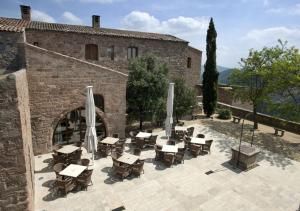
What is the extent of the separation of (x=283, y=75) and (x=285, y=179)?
7867 millimetres

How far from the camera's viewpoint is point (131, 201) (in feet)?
30.5

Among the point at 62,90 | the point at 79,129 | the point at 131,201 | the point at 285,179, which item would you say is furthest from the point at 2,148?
the point at 285,179

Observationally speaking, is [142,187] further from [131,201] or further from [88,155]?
[88,155]

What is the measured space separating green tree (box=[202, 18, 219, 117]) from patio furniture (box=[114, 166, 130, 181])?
14427 millimetres

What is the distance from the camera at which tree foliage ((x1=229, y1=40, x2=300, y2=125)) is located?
15.7m

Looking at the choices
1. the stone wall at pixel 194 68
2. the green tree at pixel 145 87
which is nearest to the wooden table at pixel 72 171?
the green tree at pixel 145 87

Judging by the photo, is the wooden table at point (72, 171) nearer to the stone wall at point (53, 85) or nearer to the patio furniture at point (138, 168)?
the patio furniture at point (138, 168)

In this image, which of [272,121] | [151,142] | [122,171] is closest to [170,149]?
[151,142]

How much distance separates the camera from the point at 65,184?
30.5ft

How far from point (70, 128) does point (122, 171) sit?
18.9ft

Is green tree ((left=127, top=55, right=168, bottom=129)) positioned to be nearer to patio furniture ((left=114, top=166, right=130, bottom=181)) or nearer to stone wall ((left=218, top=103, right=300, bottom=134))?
patio furniture ((left=114, top=166, right=130, bottom=181))

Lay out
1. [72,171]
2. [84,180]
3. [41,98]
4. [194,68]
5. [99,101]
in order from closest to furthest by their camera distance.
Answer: [84,180]
[72,171]
[41,98]
[99,101]
[194,68]

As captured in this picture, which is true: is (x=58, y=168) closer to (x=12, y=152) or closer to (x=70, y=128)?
(x=12, y=152)

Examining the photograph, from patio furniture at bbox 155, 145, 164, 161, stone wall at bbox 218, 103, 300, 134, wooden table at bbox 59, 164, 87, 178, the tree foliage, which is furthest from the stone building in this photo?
stone wall at bbox 218, 103, 300, 134
